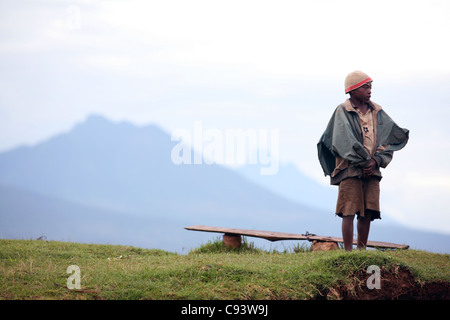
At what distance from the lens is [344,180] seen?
7.96m

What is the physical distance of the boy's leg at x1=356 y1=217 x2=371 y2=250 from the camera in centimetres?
823

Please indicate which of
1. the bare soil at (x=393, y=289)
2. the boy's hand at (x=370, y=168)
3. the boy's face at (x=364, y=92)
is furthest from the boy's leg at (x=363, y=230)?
the boy's face at (x=364, y=92)

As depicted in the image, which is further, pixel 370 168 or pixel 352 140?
pixel 370 168

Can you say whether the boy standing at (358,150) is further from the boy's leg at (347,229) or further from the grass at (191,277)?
the grass at (191,277)

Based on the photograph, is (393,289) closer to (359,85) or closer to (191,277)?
(191,277)

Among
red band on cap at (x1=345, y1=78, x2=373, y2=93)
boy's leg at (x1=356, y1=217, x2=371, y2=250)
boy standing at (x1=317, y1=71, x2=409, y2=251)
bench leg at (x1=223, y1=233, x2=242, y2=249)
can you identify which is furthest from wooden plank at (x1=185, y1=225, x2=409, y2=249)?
red band on cap at (x1=345, y1=78, x2=373, y2=93)

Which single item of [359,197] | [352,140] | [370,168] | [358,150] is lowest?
[359,197]

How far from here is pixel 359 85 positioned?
8.04 metres

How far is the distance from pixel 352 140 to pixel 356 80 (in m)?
0.93

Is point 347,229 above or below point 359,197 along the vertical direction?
below

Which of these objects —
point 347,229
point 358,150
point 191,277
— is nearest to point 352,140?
point 358,150

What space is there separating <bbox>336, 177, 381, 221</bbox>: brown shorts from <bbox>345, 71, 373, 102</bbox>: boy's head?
1.21 m

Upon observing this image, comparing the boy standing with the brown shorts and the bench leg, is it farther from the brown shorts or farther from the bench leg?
the bench leg

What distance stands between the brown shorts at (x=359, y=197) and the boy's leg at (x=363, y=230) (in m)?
0.12
